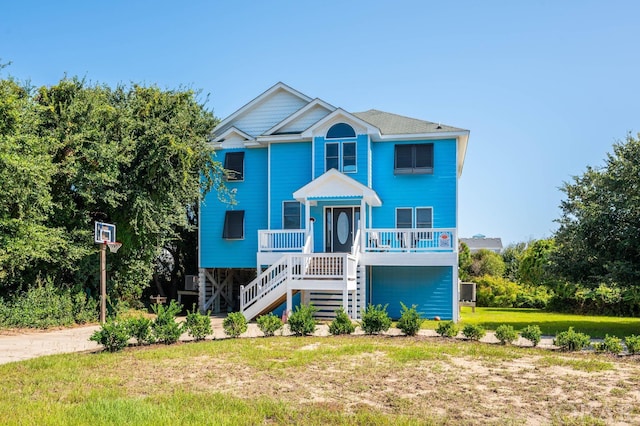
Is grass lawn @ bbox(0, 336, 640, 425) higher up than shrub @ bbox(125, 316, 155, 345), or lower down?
lower down

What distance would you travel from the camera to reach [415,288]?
2083 cm

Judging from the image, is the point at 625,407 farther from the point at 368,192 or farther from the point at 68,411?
the point at 368,192

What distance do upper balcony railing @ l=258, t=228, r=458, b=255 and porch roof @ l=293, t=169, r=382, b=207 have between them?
1220 mm

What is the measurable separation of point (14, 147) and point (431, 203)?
13477mm

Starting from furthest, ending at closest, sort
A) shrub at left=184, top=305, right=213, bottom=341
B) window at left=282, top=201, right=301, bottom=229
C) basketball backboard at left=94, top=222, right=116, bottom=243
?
1. window at left=282, top=201, right=301, bottom=229
2. basketball backboard at left=94, top=222, right=116, bottom=243
3. shrub at left=184, top=305, right=213, bottom=341

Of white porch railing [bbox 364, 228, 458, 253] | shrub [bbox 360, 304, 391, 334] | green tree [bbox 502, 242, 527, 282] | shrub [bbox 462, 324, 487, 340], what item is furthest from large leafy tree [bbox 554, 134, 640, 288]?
green tree [bbox 502, 242, 527, 282]

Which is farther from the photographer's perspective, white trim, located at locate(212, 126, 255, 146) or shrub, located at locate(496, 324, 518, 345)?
white trim, located at locate(212, 126, 255, 146)

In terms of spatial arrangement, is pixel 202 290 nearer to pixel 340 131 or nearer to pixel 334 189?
pixel 334 189

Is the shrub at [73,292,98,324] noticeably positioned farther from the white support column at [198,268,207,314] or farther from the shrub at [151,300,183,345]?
the shrub at [151,300,183,345]

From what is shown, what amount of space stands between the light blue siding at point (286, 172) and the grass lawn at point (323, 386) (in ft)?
35.2

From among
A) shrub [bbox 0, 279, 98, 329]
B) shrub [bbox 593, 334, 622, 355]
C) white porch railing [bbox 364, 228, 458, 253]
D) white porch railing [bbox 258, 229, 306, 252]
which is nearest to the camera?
shrub [bbox 593, 334, 622, 355]

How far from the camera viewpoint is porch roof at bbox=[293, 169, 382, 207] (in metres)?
19.8

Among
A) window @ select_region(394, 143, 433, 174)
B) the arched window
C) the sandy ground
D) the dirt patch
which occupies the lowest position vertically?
the sandy ground

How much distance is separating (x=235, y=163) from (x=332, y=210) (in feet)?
14.9
